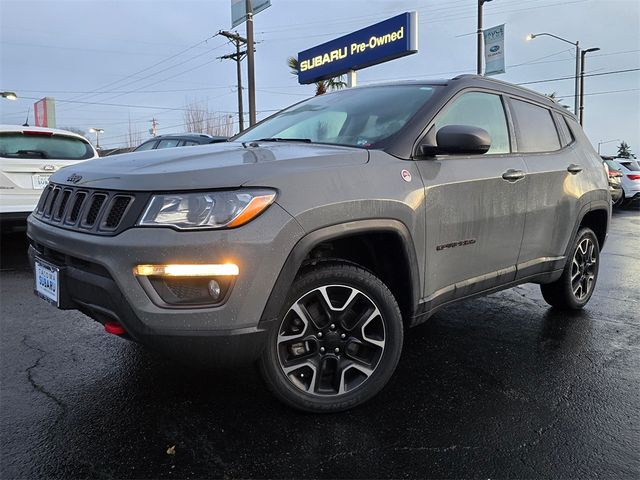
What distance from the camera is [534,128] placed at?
3.93 metres

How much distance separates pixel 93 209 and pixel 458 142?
1869 mm

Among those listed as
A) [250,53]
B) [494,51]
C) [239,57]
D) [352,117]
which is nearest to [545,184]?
[352,117]

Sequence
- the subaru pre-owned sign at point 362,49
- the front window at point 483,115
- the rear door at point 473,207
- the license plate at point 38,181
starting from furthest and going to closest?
the subaru pre-owned sign at point 362,49 → the license plate at point 38,181 → the front window at point 483,115 → the rear door at point 473,207

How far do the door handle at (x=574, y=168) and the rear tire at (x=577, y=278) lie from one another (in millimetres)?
543

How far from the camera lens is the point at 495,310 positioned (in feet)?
15.2

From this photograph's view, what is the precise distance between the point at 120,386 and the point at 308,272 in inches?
52.6

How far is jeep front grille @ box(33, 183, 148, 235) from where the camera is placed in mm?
2221

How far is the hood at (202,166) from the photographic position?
2.22 meters

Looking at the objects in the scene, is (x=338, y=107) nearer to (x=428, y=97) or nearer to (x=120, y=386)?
(x=428, y=97)

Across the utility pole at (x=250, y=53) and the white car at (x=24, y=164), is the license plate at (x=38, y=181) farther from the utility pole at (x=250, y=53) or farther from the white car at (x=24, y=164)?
the utility pole at (x=250, y=53)

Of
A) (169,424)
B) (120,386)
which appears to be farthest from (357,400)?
(120,386)

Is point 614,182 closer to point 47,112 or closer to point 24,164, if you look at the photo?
point 24,164

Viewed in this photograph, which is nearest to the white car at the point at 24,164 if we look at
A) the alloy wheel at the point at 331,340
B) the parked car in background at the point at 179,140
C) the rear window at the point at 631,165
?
the parked car in background at the point at 179,140

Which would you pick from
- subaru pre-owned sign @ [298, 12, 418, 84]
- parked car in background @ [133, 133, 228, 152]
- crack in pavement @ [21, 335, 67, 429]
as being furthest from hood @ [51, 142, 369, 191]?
subaru pre-owned sign @ [298, 12, 418, 84]
